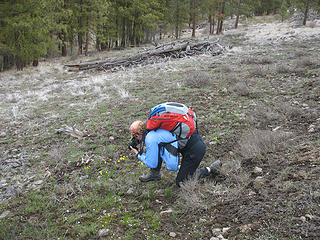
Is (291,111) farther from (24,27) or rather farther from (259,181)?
(24,27)

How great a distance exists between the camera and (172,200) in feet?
11.0

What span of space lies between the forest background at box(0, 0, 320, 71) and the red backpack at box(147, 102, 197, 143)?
48.9ft

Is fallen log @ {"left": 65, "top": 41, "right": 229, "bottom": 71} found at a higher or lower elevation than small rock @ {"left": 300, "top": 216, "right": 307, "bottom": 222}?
higher

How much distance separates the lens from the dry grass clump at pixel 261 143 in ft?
12.6

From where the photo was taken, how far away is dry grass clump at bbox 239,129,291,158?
3832 mm

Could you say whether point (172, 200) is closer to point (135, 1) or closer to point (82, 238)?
point (82, 238)

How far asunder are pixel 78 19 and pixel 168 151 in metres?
23.2

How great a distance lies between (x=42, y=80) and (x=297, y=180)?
1413cm

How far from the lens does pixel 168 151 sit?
320 centimetres

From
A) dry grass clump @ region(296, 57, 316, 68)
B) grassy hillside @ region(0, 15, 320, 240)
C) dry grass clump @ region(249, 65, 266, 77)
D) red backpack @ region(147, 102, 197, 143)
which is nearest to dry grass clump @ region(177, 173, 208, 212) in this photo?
grassy hillside @ region(0, 15, 320, 240)

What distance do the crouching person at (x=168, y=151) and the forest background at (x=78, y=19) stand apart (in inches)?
579

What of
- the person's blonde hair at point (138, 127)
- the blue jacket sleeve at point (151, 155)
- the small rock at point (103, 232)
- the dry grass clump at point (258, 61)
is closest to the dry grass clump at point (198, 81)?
the dry grass clump at point (258, 61)

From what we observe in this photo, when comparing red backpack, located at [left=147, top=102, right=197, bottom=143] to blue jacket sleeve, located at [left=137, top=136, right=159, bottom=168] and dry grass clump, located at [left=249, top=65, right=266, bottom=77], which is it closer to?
blue jacket sleeve, located at [left=137, top=136, right=159, bottom=168]

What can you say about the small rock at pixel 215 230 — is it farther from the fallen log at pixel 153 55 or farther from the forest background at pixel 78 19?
the forest background at pixel 78 19
